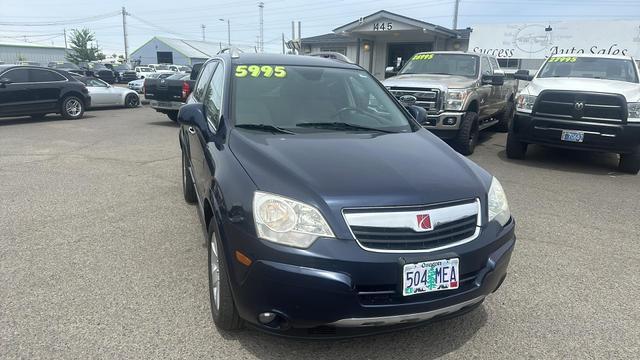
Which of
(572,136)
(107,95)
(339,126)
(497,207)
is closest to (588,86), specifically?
(572,136)

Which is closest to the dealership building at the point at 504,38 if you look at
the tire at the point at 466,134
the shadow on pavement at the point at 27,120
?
the tire at the point at 466,134

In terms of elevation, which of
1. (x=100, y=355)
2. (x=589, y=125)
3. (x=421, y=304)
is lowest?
(x=100, y=355)

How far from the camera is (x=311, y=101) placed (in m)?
3.71

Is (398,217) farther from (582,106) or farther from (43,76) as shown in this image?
(43,76)

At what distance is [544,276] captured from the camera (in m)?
3.75

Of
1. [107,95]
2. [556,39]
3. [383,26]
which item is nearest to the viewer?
[556,39]

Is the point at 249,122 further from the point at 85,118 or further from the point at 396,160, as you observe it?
the point at 85,118

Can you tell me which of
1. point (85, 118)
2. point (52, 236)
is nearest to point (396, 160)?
point (52, 236)

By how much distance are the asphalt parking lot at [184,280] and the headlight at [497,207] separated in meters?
0.76

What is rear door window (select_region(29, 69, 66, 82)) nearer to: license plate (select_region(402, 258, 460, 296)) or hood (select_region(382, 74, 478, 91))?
hood (select_region(382, 74, 478, 91))

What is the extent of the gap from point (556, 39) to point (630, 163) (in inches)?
366

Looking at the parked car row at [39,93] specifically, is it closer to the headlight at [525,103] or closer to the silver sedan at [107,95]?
the silver sedan at [107,95]

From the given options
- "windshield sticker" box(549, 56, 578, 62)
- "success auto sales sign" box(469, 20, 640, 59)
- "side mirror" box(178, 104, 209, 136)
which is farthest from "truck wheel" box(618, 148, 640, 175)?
"success auto sales sign" box(469, 20, 640, 59)

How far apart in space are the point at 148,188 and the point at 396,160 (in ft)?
13.7
